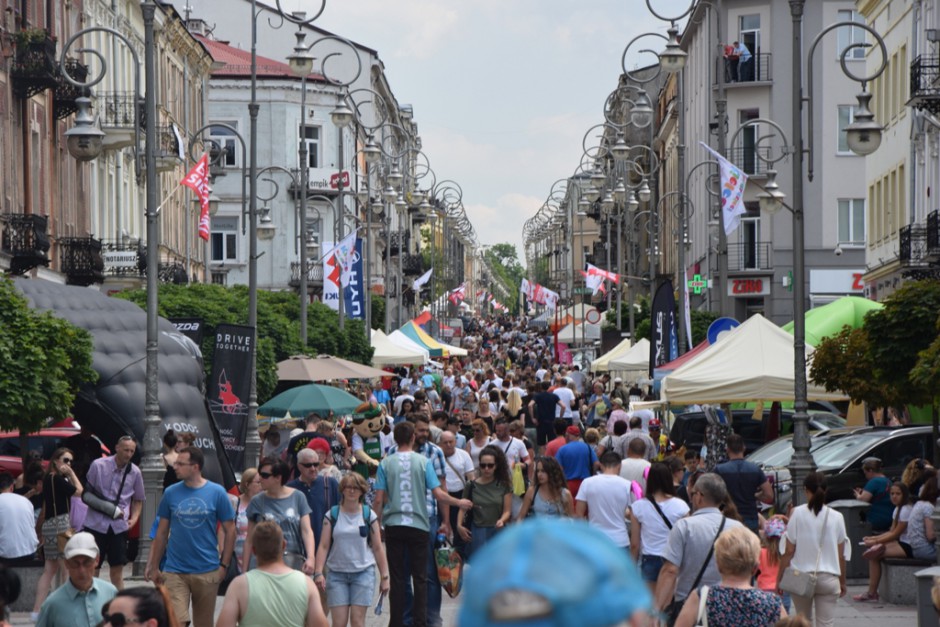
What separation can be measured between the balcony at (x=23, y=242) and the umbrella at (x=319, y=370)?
5254mm

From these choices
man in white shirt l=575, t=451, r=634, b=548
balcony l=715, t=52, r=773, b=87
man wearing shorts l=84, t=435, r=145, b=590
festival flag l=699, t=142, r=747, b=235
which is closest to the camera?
man in white shirt l=575, t=451, r=634, b=548

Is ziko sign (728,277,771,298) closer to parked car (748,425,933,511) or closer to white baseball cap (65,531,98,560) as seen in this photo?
parked car (748,425,933,511)

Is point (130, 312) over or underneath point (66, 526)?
over

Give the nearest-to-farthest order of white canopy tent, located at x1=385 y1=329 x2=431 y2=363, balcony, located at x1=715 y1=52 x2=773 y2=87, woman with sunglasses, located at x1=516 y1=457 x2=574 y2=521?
woman with sunglasses, located at x1=516 y1=457 x2=574 y2=521 < white canopy tent, located at x1=385 y1=329 x2=431 y2=363 < balcony, located at x1=715 y1=52 x2=773 y2=87

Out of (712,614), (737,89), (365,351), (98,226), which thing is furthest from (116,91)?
(712,614)

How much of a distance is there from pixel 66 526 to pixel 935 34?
24.3 metres

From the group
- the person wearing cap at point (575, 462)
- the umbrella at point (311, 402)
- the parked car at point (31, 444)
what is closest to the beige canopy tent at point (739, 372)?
the person wearing cap at point (575, 462)

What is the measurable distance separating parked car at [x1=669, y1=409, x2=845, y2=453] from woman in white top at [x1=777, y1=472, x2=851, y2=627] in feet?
48.8

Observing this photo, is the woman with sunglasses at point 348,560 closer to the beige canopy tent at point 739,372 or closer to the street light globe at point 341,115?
the beige canopy tent at point 739,372

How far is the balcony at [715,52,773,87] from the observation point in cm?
6097

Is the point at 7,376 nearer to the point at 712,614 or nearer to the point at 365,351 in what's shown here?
the point at 712,614

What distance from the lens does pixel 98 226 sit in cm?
4219

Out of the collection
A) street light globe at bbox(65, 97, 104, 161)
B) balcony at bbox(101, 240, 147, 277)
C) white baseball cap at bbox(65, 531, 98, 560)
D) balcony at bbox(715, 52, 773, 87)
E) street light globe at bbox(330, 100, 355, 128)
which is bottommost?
white baseball cap at bbox(65, 531, 98, 560)

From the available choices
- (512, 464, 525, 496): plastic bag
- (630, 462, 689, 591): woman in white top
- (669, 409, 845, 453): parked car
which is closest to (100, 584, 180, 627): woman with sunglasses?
(630, 462, 689, 591): woman in white top
